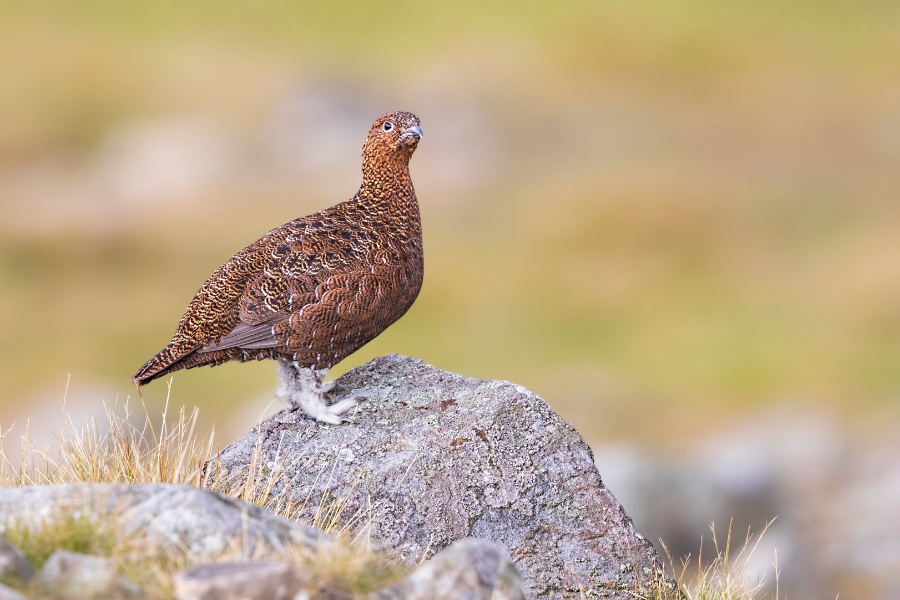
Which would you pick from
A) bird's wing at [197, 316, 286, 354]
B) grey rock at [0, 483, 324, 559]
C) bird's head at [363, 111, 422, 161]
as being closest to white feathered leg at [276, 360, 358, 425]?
bird's wing at [197, 316, 286, 354]

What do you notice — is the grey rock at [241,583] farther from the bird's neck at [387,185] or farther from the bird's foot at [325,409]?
the bird's neck at [387,185]

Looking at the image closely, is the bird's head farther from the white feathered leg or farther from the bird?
the white feathered leg

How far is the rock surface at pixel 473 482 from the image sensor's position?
19.0 feet

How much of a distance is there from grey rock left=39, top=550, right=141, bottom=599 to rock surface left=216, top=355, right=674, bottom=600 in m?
2.14

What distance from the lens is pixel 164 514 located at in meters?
3.76

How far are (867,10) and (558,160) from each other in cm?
2078

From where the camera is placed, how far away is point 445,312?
75.3 feet

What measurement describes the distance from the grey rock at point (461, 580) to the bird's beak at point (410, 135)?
3.62 metres

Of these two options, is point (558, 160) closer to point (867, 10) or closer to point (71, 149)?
point (71, 149)

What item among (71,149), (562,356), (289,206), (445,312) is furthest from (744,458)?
(71,149)

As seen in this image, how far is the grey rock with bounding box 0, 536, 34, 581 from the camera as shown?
3238 mm

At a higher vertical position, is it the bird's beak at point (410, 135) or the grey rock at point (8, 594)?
the bird's beak at point (410, 135)

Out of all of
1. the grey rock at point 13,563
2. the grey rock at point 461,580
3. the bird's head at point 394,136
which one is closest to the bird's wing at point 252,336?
the bird's head at point 394,136

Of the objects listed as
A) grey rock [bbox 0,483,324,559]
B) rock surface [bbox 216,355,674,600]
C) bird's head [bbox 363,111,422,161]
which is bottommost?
grey rock [bbox 0,483,324,559]
